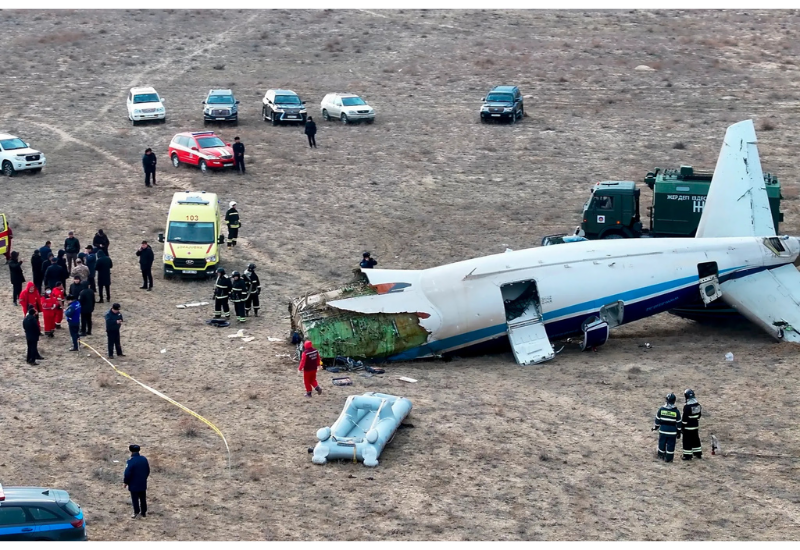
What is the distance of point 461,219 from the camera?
1743 inches

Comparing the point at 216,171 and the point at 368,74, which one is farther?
the point at 368,74

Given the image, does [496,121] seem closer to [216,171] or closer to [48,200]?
[216,171]

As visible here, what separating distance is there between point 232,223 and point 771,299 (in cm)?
1802

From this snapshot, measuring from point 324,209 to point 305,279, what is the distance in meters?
7.91

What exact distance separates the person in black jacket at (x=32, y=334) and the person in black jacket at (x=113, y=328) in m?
1.76

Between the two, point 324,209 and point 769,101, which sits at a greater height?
point 769,101

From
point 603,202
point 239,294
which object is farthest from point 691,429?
point 603,202

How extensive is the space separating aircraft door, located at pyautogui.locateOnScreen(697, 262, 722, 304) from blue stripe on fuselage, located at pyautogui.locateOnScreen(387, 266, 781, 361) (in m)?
0.18

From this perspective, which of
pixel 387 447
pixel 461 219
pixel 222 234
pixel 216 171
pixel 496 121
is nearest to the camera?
pixel 387 447

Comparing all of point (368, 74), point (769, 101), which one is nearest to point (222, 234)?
point (368, 74)

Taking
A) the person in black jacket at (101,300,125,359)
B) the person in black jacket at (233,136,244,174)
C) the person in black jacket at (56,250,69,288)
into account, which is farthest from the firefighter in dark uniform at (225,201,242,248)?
the person in black jacket at (101,300,125,359)

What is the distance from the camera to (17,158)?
158 feet

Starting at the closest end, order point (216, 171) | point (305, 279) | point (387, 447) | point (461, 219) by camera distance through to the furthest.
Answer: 1. point (387, 447)
2. point (305, 279)
3. point (461, 219)
4. point (216, 171)

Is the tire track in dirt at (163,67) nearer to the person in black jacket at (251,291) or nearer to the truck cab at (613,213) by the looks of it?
the person in black jacket at (251,291)
